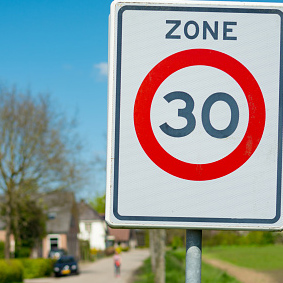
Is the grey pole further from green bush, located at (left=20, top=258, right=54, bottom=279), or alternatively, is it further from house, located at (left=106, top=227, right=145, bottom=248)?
house, located at (left=106, top=227, right=145, bottom=248)

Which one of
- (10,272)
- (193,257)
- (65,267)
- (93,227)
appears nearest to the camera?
(193,257)

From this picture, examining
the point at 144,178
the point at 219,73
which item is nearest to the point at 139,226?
the point at 144,178

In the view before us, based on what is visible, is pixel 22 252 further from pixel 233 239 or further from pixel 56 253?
pixel 233 239

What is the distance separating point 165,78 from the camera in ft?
6.72

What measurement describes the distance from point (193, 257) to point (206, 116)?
49cm

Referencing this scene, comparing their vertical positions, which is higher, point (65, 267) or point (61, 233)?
point (65, 267)

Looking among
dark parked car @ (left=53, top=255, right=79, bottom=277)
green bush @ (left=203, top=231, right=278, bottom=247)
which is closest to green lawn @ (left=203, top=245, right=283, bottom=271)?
dark parked car @ (left=53, top=255, right=79, bottom=277)

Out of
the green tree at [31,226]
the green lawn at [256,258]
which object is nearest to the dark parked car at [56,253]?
the green tree at [31,226]

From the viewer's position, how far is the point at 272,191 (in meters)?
2.05

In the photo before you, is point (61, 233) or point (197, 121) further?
point (61, 233)

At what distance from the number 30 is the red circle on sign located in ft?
0.18

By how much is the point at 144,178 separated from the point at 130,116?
8.9 inches

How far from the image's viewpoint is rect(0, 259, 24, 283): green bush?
26906 mm

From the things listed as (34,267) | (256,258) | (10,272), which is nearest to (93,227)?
(256,258)
